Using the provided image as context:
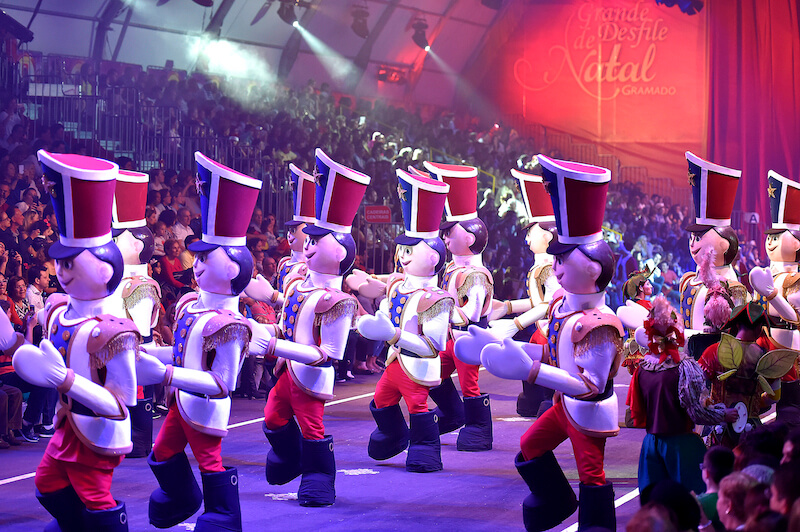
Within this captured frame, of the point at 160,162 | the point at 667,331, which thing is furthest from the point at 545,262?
the point at 160,162

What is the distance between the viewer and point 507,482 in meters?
6.80

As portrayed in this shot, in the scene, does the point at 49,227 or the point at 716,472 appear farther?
the point at 49,227

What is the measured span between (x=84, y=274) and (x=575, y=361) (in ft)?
7.68

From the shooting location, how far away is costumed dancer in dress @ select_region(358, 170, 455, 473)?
6902mm

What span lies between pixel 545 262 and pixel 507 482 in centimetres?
243

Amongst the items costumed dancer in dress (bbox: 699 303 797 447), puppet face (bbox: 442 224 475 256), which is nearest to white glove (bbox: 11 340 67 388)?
costumed dancer in dress (bbox: 699 303 797 447)

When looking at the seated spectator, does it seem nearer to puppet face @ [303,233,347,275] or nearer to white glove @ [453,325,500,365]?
puppet face @ [303,233,347,275]

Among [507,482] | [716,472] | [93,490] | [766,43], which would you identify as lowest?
[507,482]

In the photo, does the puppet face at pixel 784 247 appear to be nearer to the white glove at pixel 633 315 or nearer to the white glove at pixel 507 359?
the white glove at pixel 633 315

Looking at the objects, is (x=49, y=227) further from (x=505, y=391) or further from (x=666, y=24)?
(x=666, y=24)

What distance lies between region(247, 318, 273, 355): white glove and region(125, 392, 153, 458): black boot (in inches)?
91.4

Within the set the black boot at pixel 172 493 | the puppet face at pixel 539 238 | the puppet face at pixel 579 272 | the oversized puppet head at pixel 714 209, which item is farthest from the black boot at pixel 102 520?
the puppet face at pixel 539 238

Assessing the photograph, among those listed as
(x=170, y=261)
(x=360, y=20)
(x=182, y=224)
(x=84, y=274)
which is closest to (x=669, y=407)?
(x=84, y=274)

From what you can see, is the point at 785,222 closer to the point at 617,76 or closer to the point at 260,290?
the point at 260,290
